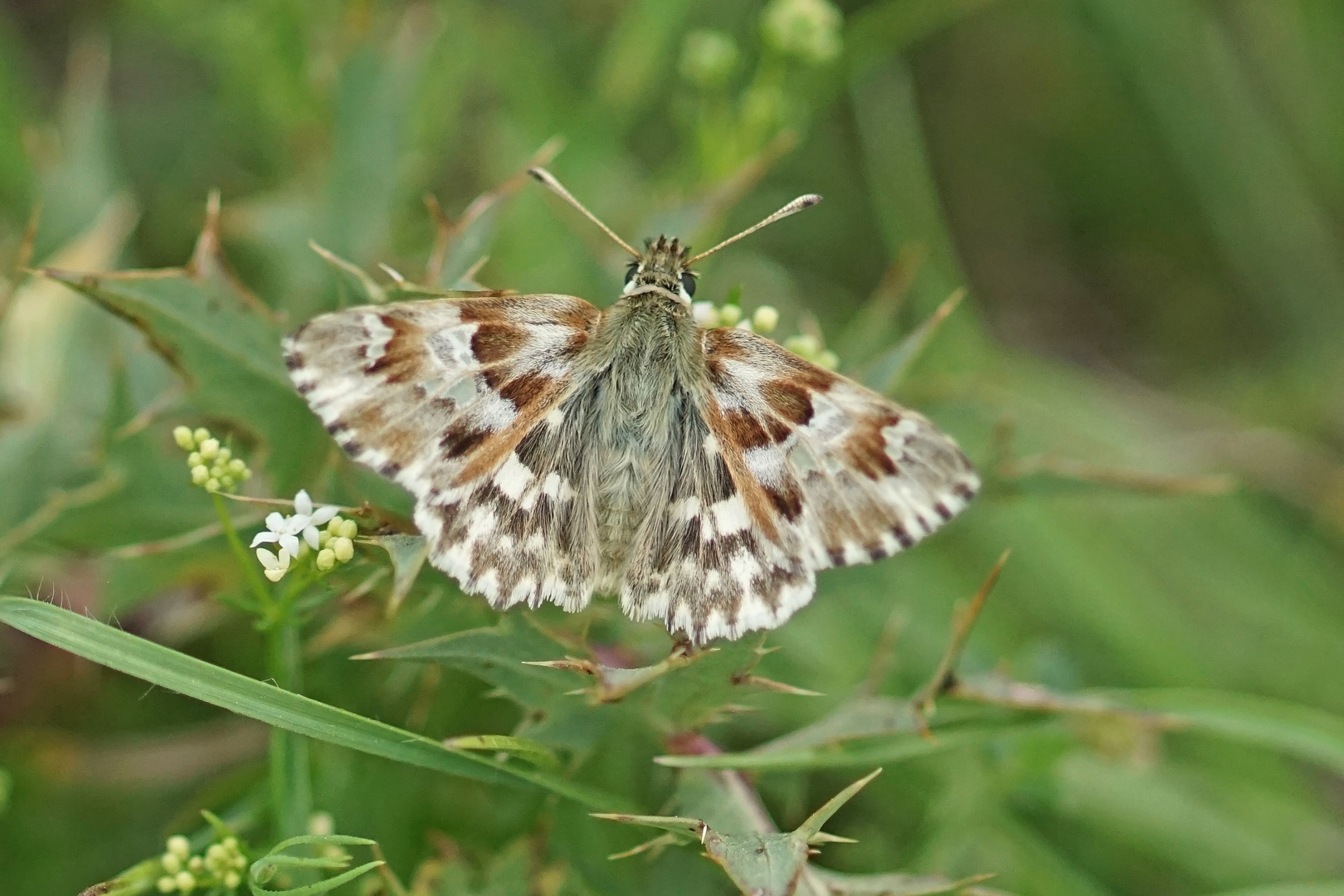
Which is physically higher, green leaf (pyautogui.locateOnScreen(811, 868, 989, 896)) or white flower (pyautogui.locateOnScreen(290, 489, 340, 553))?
white flower (pyautogui.locateOnScreen(290, 489, 340, 553))

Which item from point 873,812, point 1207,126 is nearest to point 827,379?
point 873,812

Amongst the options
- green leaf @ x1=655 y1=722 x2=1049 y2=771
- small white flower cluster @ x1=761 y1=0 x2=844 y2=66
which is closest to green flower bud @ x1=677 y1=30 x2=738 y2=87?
small white flower cluster @ x1=761 y1=0 x2=844 y2=66

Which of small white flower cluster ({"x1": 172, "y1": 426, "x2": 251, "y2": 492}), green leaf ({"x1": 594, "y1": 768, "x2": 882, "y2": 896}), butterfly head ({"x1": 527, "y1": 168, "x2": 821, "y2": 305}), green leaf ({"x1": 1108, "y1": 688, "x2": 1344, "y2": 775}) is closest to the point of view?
green leaf ({"x1": 594, "y1": 768, "x2": 882, "y2": 896})

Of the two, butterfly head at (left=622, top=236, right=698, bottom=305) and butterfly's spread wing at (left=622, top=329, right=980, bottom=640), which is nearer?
butterfly's spread wing at (left=622, top=329, right=980, bottom=640)

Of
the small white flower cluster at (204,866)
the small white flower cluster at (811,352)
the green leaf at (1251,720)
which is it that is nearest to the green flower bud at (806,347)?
the small white flower cluster at (811,352)

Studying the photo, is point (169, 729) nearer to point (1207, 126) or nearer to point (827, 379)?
point (827, 379)

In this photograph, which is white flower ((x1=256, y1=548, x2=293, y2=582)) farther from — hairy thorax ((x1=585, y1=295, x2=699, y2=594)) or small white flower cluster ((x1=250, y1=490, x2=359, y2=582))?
hairy thorax ((x1=585, y1=295, x2=699, y2=594))
